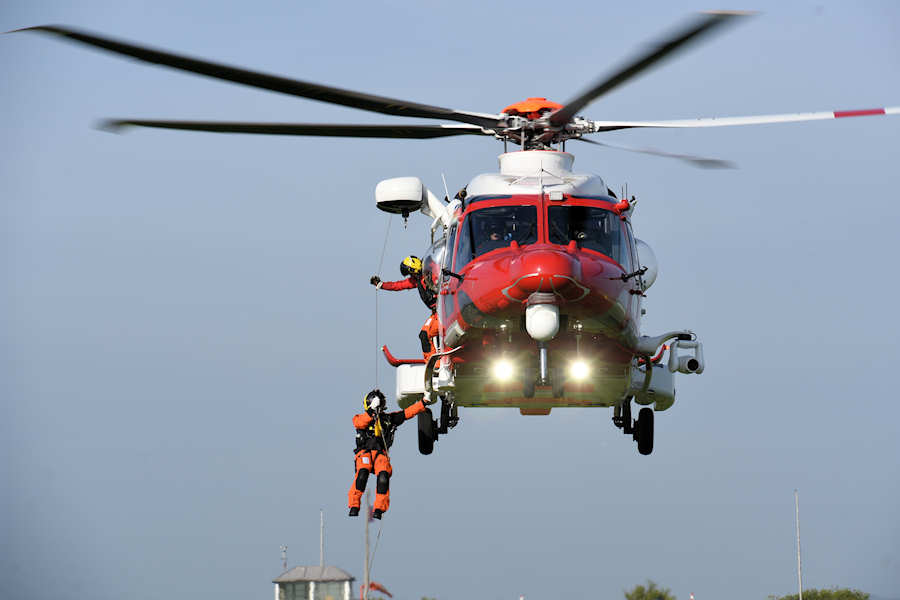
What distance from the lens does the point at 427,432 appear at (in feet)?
76.5

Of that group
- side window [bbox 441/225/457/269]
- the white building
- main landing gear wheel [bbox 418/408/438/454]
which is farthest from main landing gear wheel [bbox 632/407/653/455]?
the white building

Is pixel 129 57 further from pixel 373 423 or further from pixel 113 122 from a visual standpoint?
pixel 373 423

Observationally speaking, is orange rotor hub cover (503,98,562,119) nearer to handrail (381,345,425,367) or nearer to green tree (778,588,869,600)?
handrail (381,345,425,367)

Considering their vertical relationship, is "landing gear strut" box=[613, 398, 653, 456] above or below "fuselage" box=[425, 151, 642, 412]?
below

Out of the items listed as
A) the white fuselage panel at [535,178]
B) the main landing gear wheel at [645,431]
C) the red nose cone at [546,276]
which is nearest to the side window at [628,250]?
the white fuselage panel at [535,178]

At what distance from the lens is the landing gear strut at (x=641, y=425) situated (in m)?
22.2

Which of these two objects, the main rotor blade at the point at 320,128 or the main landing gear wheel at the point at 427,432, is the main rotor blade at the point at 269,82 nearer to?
the main rotor blade at the point at 320,128

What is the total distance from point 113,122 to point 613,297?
708 centimetres

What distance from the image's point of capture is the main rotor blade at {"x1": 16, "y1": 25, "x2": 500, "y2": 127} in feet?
44.5

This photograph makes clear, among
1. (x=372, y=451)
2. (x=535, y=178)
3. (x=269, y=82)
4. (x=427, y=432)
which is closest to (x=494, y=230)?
(x=535, y=178)

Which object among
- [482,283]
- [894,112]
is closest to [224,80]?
[482,283]

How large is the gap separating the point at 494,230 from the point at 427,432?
19.1ft

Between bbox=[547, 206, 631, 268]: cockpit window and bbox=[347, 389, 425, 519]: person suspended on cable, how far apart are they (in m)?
6.57

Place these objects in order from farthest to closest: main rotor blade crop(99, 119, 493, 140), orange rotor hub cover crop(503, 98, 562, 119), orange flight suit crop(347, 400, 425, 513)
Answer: orange flight suit crop(347, 400, 425, 513), orange rotor hub cover crop(503, 98, 562, 119), main rotor blade crop(99, 119, 493, 140)
